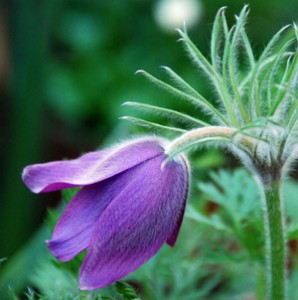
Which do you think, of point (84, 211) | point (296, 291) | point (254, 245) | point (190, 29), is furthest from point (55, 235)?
point (190, 29)

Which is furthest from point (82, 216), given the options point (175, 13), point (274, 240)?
point (175, 13)

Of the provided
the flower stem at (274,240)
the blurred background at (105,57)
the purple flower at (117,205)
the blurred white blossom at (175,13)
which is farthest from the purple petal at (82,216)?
the blurred white blossom at (175,13)

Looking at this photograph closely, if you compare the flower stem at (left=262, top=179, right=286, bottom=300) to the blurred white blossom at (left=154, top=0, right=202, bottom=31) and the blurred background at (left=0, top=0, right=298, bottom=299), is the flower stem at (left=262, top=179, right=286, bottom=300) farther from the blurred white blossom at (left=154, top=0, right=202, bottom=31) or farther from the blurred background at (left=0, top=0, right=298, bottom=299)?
the blurred white blossom at (left=154, top=0, right=202, bottom=31)

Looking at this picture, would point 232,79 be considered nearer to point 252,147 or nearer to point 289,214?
point 252,147

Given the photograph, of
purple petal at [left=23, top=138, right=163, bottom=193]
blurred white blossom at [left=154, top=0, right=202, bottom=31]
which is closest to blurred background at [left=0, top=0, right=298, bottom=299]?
blurred white blossom at [left=154, top=0, right=202, bottom=31]

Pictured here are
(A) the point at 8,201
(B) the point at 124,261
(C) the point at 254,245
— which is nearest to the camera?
(B) the point at 124,261

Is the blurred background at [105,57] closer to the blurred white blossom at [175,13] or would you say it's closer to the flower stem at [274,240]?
the blurred white blossom at [175,13]
